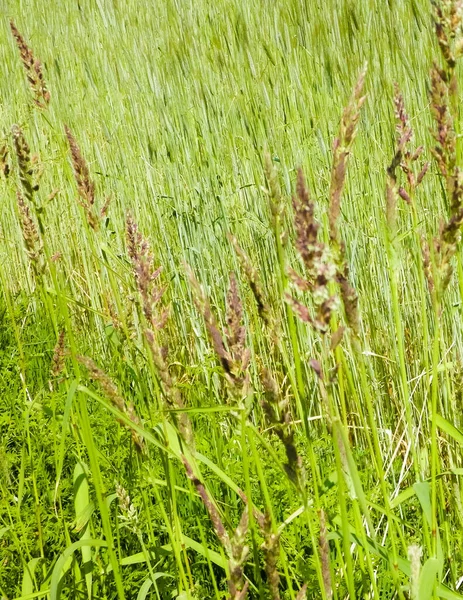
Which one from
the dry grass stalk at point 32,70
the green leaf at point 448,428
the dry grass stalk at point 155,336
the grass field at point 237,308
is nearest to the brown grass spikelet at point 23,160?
the grass field at point 237,308

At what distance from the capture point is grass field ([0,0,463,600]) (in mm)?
756

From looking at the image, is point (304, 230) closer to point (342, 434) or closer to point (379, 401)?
point (342, 434)

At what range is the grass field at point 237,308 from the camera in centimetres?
76

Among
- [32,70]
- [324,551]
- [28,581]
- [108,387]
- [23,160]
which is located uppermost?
[32,70]

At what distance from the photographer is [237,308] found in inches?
26.7

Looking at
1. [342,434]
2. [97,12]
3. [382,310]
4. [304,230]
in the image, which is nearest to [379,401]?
[382,310]

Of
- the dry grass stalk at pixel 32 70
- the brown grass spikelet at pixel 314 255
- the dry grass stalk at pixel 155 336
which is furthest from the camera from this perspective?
the dry grass stalk at pixel 32 70

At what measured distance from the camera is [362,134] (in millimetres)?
2207

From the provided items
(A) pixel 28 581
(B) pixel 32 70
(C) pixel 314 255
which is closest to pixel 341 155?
(C) pixel 314 255

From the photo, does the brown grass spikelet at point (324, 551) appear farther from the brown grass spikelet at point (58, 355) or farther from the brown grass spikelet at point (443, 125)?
the brown grass spikelet at point (58, 355)

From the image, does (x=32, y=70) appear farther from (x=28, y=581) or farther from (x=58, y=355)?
(x=28, y=581)

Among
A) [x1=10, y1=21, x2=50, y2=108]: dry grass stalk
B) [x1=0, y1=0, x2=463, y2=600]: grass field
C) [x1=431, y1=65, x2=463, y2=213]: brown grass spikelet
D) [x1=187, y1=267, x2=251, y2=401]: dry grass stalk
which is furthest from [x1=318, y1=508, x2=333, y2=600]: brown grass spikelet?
[x1=10, y1=21, x2=50, y2=108]: dry grass stalk

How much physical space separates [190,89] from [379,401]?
1369mm

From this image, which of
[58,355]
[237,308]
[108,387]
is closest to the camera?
[237,308]
